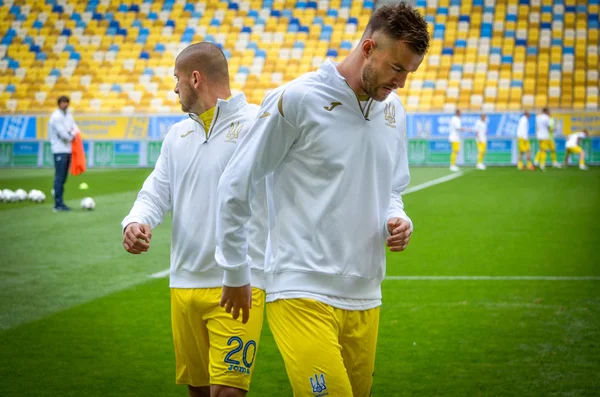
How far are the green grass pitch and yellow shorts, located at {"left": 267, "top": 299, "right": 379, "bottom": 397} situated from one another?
8.50 feet

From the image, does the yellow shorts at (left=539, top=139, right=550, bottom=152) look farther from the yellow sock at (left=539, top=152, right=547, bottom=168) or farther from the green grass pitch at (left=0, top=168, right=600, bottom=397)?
the green grass pitch at (left=0, top=168, right=600, bottom=397)

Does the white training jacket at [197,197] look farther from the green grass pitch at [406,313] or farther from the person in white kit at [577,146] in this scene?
the person in white kit at [577,146]

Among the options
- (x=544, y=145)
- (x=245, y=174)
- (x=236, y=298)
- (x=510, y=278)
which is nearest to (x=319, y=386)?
(x=236, y=298)

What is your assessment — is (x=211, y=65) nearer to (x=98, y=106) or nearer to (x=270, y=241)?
(x=270, y=241)

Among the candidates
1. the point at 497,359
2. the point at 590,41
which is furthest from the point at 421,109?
the point at 497,359

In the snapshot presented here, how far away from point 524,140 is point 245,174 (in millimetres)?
27258

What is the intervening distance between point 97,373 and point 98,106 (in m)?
31.1

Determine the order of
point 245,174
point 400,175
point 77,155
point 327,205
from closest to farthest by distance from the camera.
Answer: point 245,174, point 327,205, point 400,175, point 77,155

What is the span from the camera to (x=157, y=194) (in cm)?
437

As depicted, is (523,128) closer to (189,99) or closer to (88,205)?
(88,205)

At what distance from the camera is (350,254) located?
3430mm

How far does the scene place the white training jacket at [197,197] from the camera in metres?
4.19

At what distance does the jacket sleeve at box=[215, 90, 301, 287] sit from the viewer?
10.7 ft

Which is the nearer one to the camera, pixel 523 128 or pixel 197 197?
pixel 197 197
